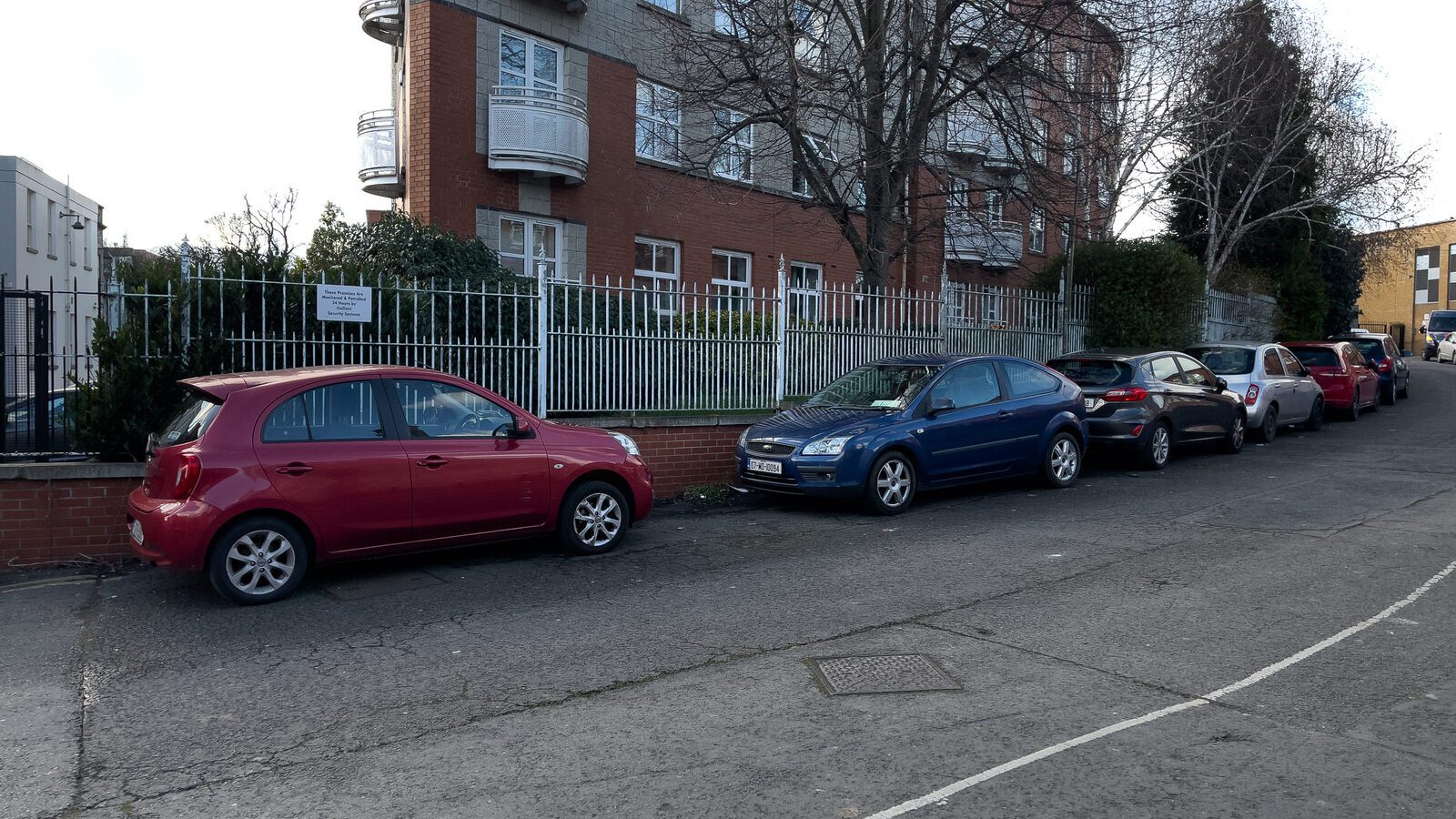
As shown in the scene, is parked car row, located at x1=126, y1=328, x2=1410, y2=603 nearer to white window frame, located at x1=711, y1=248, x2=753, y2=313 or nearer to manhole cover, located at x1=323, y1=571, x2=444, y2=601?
manhole cover, located at x1=323, y1=571, x2=444, y2=601

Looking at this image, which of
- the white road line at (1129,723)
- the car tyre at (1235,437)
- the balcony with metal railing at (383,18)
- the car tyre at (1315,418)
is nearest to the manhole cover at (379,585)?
the white road line at (1129,723)

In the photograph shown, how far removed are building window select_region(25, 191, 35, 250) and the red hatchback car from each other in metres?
36.9

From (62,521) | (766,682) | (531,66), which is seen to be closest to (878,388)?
(766,682)

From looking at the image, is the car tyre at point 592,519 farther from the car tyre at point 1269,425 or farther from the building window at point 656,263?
the building window at point 656,263

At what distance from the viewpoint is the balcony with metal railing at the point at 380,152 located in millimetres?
19469

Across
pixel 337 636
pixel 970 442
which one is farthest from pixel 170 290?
pixel 970 442

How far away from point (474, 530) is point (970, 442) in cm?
549

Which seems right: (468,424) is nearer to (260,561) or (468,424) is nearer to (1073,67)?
(260,561)

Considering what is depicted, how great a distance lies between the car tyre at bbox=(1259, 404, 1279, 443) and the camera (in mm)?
16234

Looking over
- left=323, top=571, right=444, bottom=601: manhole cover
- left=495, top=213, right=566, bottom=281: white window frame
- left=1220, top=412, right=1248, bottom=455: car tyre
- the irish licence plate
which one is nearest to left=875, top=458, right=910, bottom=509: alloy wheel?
the irish licence plate

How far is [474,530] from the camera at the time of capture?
25.9 feet

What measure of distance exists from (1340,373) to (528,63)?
53.2 ft

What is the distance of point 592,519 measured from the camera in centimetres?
852

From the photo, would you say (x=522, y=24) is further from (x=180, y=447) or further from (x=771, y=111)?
(x=180, y=447)
